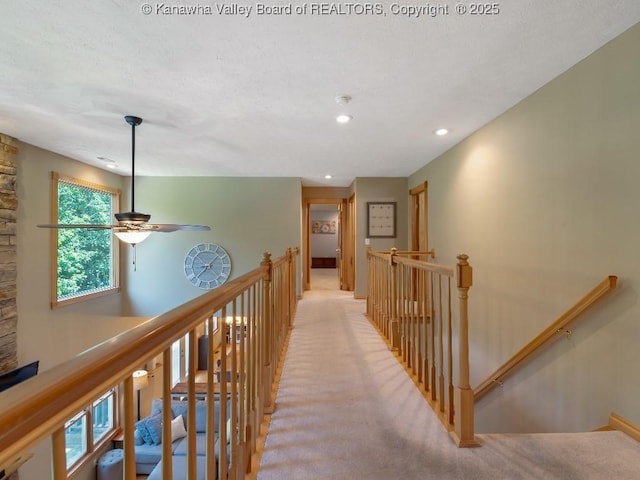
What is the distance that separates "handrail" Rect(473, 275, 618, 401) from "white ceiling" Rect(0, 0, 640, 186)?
4.85ft

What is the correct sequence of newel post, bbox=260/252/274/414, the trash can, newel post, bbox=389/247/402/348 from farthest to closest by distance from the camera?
the trash can, newel post, bbox=389/247/402/348, newel post, bbox=260/252/274/414

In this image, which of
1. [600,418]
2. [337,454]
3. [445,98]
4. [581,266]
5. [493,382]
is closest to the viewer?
[337,454]

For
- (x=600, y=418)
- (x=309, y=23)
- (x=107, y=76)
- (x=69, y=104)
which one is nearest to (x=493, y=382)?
(x=600, y=418)

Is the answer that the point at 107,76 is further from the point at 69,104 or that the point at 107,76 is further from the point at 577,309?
the point at 577,309

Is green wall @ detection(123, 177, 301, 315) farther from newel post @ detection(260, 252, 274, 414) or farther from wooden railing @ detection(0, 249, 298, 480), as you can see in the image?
wooden railing @ detection(0, 249, 298, 480)

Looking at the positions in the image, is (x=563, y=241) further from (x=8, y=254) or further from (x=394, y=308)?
(x=8, y=254)

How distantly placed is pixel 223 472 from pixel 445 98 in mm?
2827

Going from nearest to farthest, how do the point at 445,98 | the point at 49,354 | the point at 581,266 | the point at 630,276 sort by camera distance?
1. the point at 630,276
2. the point at 581,266
3. the point at 445,98
4. the point at 49,354

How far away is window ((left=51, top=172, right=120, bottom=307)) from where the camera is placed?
13.6ft

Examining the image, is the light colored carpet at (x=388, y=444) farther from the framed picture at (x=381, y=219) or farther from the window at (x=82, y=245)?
the window at (x=82, y=245)

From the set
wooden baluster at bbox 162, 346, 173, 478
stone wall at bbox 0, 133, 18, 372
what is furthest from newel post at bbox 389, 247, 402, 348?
stone wall at bbox 0, 133, 18, 372

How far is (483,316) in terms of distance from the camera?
3.29 meters

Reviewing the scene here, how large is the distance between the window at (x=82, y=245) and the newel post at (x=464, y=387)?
468 cm

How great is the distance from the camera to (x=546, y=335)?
7.35 feet
